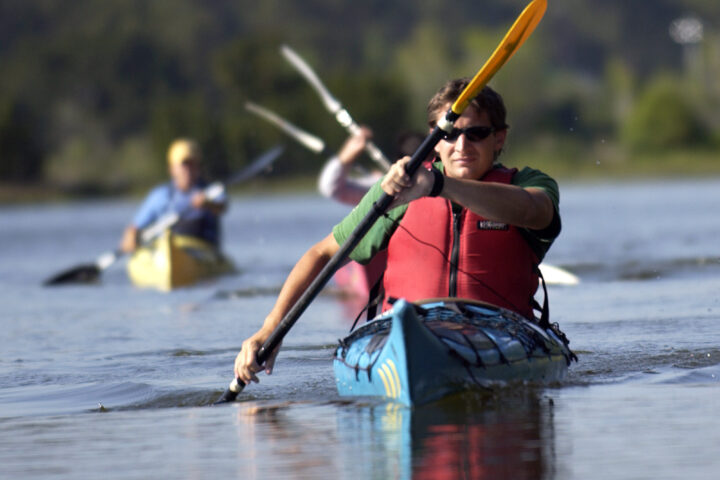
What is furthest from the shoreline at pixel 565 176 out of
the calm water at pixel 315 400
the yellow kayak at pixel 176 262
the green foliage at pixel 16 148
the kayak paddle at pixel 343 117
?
the calm water at pixel 315 400

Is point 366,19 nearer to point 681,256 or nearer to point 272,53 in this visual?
point 272,53

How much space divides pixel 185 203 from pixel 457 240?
29.6 feet

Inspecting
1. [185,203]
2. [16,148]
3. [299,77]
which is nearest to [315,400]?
[185,203]

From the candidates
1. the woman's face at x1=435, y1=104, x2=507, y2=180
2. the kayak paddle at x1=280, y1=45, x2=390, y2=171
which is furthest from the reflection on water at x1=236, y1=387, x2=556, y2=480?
the kayak paddle at x1=280, y1=45, x2=390, y2=171

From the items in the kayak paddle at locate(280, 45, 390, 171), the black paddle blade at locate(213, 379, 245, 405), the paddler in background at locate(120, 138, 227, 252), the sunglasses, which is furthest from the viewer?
the paddler in background at locate(120, 138, 227, 252)

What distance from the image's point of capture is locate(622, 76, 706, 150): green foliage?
68812 mm

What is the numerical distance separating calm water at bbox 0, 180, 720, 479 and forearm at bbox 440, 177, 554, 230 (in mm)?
698

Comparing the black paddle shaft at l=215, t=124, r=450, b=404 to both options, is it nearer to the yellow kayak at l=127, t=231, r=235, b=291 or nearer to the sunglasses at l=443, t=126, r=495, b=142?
the sunglasses at l=443, t=126, r=495, b=142

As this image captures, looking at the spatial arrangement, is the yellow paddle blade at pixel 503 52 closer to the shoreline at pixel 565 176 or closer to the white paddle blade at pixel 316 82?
the white paddle blade at pixel 316 82

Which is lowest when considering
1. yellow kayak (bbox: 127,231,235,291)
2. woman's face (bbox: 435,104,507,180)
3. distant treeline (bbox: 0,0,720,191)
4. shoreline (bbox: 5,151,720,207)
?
woman's face (bbox: 435,104,507,180)

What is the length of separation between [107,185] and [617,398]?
196ft

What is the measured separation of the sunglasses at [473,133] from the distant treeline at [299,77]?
186 ft

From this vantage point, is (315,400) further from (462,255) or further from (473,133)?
(473,133)

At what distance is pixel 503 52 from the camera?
5.60 m
